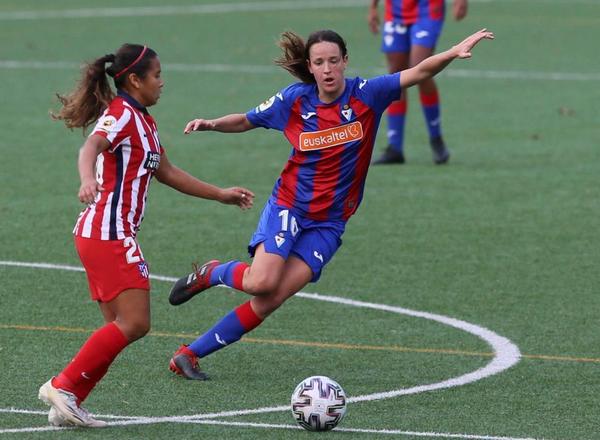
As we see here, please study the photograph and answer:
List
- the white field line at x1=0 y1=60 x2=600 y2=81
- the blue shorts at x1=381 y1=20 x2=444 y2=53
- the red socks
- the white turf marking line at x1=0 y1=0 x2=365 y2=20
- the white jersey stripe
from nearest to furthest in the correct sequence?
the red socks, the white jersey stripe, the blue shorts at x1=381 y1=20 x2=444 y2=53, the white field line at x1=0 y1=60 x2=600 y2=81, the white turf marking line at x1=0 y1=0 x2=365 y2=20

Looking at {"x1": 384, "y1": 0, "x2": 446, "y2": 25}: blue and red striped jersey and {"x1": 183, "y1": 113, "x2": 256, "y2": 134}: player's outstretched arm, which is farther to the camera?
{"x1": 384, "y1": 0, "x2": 446, "y2": 25}: blue and red striped jersey

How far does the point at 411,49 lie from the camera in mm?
14086

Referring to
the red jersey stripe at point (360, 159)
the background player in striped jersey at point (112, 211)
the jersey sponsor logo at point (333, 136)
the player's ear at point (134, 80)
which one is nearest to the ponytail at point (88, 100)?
the background player in striped jersey at point (112, 211)

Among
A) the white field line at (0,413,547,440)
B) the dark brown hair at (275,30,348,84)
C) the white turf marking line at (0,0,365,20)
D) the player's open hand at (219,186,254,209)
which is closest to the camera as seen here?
the white field line at (0,413,547,440)

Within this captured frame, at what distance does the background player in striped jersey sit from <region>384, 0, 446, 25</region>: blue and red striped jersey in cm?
764

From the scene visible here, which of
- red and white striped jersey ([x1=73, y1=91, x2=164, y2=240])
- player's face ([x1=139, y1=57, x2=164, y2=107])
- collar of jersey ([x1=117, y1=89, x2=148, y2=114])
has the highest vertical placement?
player's face ([x1=139, y1=57, x2=164, y2=107])

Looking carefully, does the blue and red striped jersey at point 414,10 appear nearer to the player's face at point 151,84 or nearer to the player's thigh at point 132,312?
the player's face at point 151,84

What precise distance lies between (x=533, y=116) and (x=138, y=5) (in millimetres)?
14123

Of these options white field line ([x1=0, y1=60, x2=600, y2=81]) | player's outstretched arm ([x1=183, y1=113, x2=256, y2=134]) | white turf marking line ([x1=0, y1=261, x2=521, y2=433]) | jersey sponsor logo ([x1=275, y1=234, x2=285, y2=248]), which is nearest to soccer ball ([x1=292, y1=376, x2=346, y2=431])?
white turf marking line ([x1=0, y1=261, x2=521, y2=433])

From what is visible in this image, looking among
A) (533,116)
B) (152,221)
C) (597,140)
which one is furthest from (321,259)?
(533,116)

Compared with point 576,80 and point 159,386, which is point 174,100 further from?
point 159,386

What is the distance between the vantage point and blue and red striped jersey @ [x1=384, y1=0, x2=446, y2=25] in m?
14.0

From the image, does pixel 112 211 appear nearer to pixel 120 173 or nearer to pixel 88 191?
pixel 120 173

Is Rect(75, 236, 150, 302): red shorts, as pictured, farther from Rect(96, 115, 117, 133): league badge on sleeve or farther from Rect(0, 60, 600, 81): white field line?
Rect(0, 60, 600, 81): white field line
